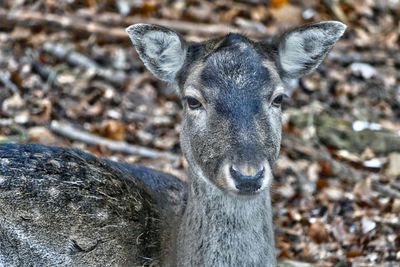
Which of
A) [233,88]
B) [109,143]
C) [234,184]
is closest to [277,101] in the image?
[233,88]

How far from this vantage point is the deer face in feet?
18.1

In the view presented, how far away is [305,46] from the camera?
639 centimetres

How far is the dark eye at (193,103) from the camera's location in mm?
5953

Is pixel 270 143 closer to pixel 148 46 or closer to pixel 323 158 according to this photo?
pixel 148 46

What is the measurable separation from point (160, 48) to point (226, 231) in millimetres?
1512

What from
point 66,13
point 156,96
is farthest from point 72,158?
point 66,13

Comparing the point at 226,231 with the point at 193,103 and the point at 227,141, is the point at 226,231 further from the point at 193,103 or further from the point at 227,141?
the point at 193,103

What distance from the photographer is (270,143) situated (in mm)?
5750

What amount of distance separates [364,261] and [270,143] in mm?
2815

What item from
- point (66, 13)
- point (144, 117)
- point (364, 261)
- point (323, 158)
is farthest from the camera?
point (66, 13)

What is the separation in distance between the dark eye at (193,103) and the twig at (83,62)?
564cm

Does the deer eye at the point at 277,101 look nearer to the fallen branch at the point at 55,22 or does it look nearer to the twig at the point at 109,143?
the twig at the point at 109,143

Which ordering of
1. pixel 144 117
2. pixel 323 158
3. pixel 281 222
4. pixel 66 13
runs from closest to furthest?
pixel 281 222 < pixel 323 158 < pixel 144 117 < pixel 66 13

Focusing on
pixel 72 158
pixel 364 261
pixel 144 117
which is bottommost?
pixel 144 117
